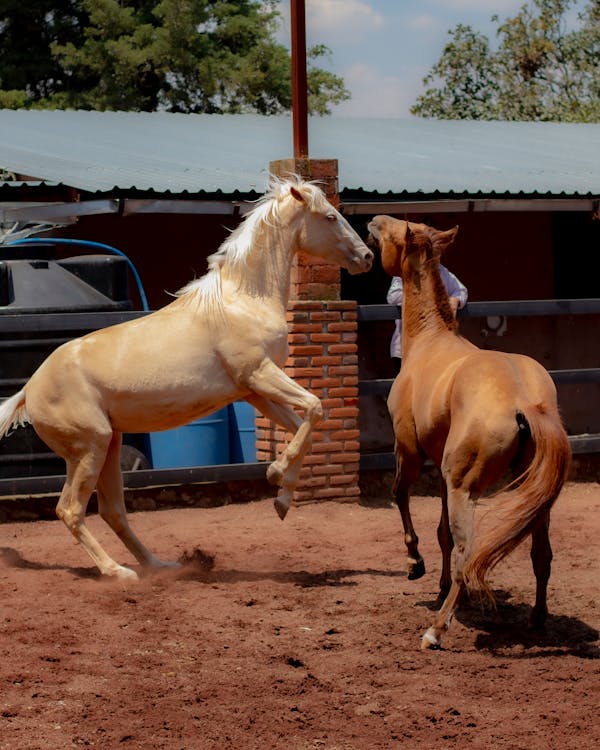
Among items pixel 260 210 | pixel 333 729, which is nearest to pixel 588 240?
pixel 260 210

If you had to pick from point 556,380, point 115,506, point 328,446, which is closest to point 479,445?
point 115,506

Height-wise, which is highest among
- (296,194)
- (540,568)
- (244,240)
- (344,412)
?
(296,194)

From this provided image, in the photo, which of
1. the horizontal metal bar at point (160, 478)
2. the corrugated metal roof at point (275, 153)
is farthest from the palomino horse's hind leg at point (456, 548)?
the corrugated metal roof at point (275, 153)

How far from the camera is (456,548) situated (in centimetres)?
547

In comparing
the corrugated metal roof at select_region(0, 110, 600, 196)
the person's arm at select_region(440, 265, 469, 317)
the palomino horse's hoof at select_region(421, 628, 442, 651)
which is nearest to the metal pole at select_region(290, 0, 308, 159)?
the person's arm at select_region(440, 265, 469, 317)

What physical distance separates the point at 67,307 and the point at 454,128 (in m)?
11.2

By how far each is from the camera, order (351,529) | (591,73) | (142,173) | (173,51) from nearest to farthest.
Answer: (351,529), (142,173), (173,51), (591,73)

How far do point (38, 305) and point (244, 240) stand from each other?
2.35 meters

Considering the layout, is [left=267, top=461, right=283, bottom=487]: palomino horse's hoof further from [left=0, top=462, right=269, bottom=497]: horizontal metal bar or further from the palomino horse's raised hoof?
[left=0, top=462, right=269, bottom=497]: horizontal metal bar

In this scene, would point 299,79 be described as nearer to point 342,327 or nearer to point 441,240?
point 342,327

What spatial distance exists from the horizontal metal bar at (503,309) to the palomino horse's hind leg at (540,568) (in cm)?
412

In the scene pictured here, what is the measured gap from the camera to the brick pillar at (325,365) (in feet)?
31.2

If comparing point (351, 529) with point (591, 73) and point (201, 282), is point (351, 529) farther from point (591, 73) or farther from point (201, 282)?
point (591, 73)

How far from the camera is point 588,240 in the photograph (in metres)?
16.0
